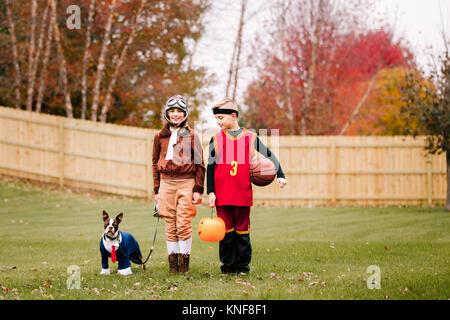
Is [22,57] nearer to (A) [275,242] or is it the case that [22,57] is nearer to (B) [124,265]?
(A) [275,242]

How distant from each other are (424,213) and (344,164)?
383 cm

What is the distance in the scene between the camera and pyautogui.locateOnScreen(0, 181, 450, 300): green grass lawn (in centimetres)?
548

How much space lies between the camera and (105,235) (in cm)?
631

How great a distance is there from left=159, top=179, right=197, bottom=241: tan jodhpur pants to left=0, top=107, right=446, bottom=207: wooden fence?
37.3ft

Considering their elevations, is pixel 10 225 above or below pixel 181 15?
below

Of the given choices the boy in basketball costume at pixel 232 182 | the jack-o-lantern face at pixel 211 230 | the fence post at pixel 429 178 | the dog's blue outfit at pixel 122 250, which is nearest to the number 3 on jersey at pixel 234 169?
the boy in basketball costume at pixel 232 182

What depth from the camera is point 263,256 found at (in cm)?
818

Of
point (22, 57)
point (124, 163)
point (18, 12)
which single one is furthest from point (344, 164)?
point (18, 12)

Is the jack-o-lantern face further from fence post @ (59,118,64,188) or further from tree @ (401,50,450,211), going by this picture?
fence post @ (59,118,64,188)

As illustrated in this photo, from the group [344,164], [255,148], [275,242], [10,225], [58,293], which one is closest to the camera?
[58,293]

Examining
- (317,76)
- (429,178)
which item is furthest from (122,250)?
(317,76)

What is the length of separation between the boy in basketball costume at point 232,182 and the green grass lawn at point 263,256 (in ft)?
1.03

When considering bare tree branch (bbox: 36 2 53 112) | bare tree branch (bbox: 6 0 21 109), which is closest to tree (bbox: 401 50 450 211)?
bare tree branch (bbox: 36 2 53 112)

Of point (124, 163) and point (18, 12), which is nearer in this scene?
point (124, 163)
